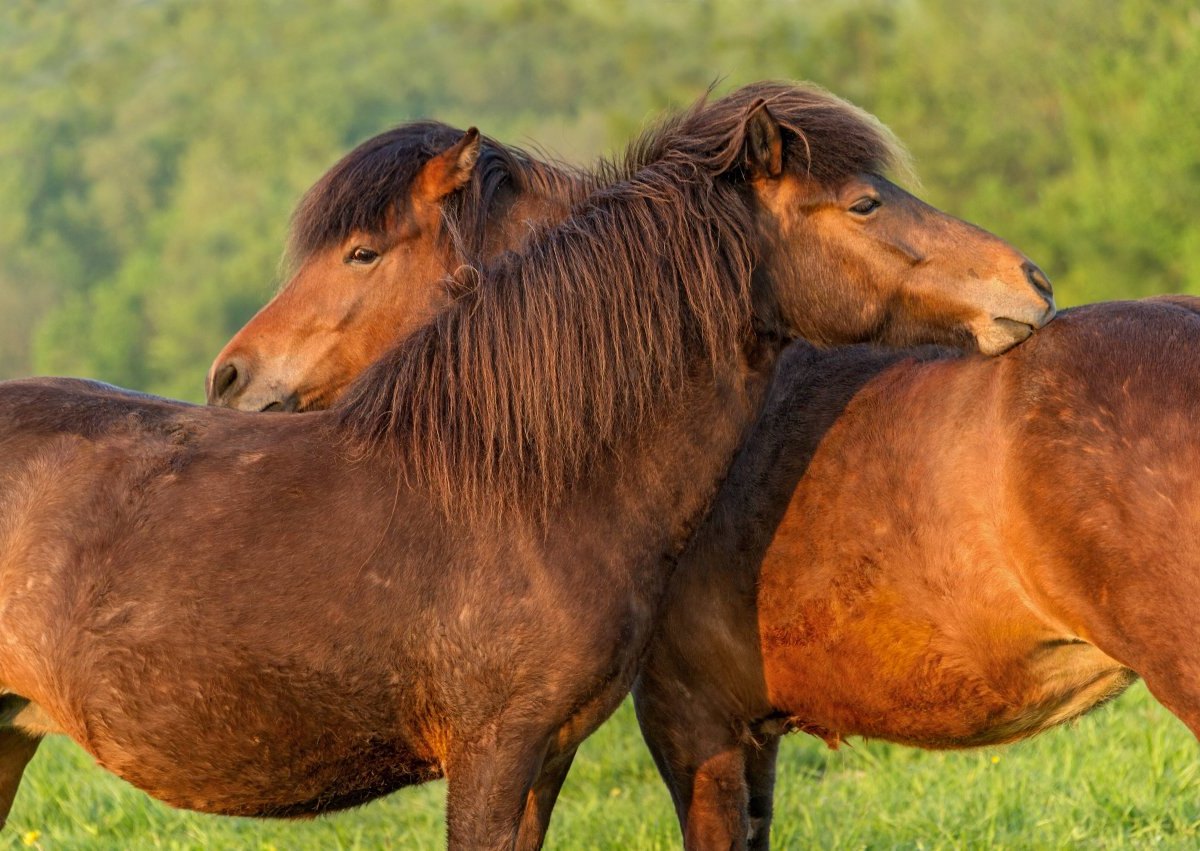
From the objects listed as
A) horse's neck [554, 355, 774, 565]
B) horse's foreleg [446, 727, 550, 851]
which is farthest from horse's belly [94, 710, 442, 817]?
horse's neck [554, 355, 774, 565]

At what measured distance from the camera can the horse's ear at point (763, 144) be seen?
359 cm

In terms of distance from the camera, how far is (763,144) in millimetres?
3662

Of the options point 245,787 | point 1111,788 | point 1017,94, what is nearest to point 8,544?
point 245,787

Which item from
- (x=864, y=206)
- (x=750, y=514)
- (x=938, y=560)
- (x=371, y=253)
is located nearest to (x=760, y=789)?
(x=750, y=514)

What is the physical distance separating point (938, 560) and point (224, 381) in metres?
2.30

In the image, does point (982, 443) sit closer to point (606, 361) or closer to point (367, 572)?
point (606, 361)

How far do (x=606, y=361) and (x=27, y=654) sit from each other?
1617mm

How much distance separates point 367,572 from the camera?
10.7ft

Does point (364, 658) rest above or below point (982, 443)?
below

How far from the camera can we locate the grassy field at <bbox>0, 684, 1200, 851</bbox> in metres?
4.89

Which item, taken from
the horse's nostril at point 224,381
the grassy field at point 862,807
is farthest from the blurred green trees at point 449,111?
the grassy field at point 862,807

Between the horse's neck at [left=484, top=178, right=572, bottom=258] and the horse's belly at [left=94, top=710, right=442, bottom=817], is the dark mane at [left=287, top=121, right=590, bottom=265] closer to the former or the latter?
the horse's neck at [left=484, top=178, right=572, bottom=258]

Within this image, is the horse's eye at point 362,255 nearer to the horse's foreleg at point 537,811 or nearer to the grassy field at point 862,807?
the horse's foreleg at point 537,811

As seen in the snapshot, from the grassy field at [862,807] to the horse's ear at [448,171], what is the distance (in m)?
2.48
